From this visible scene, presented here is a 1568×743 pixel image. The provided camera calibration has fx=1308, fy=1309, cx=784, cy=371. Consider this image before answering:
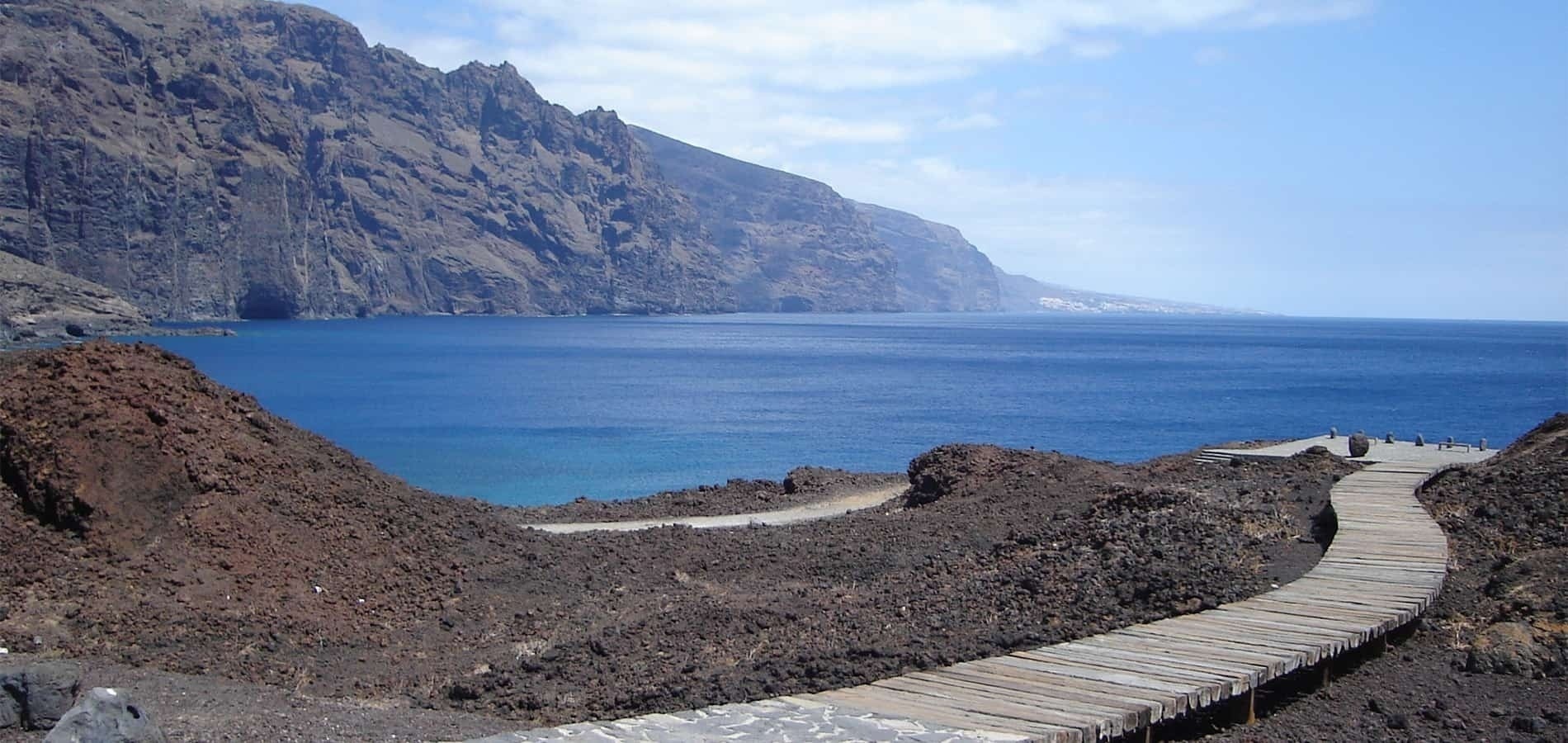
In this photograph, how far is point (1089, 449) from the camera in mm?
61656

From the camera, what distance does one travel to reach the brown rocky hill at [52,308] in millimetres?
121750

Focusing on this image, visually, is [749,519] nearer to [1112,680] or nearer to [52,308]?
[1112,680]

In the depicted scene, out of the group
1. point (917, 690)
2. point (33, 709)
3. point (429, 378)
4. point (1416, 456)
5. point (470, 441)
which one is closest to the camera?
point (917, 690)

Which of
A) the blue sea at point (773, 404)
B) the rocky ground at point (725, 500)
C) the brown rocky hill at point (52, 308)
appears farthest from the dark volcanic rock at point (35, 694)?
the brown rocky hill at point (52, 308)

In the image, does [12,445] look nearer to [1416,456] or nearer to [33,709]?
[33,709]

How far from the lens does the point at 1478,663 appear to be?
459 inches

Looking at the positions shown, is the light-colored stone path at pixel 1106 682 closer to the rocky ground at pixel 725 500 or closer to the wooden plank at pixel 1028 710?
the wooden plank at pixel 1028 710

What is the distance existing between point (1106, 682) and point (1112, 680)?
7 centimetres

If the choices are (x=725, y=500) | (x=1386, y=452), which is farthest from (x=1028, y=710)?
(x=1386, y=452)

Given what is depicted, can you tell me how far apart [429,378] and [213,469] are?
92663 millimetres

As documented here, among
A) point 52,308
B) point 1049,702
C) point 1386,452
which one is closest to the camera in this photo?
point 1049,702

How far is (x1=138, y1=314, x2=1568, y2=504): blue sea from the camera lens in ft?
183

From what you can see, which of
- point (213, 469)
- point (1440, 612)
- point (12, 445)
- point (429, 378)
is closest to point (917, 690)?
point (1440, 612)

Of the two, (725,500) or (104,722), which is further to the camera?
(725,500)
